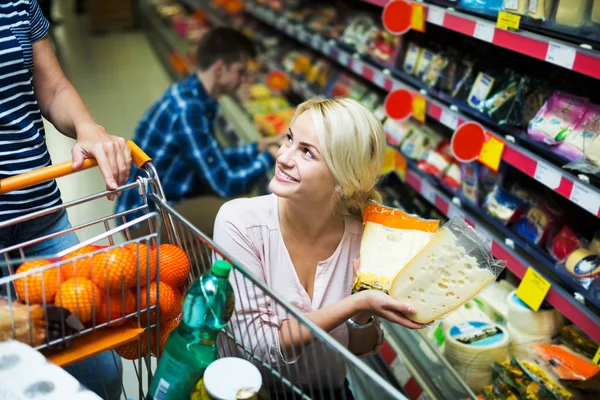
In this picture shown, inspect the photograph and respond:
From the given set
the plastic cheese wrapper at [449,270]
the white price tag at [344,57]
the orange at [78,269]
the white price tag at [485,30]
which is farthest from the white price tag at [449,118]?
the orange at [78,269]

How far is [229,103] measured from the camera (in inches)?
197

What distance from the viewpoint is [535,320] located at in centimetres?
212

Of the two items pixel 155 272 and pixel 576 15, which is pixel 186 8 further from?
pixel 155 272

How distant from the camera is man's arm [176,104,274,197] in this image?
282 cm

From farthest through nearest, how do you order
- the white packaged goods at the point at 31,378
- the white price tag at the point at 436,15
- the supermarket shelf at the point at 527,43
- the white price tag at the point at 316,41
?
the white price tag at the point at 316,41 < the white price tag at the point at 436,15 < the supermarket shelf at the point at 527,43 < the white packaged goods at the point at 31,378

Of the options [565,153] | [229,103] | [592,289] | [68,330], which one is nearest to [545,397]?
[592,289]

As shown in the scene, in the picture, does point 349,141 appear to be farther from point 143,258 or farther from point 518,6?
point 518,6

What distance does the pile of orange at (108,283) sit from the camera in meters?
1.02

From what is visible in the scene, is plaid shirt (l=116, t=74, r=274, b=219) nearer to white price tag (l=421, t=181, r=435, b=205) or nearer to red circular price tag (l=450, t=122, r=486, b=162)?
white price tag (l=421, t=181, r=435, b=205)

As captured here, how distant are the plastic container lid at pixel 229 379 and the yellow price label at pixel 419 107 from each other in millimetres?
1922

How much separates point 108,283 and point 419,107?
6.42 feet

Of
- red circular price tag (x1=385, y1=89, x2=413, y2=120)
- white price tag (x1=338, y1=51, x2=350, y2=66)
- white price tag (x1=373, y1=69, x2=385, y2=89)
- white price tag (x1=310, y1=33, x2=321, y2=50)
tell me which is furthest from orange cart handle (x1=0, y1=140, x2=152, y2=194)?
white price tag (x1=310, y1=33, x2=321, y2=50)

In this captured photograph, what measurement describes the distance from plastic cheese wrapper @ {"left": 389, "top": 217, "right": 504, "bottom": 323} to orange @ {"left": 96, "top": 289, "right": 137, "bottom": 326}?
55 centimetres

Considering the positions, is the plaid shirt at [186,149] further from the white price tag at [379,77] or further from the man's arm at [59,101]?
the man's arm at [59,101]
